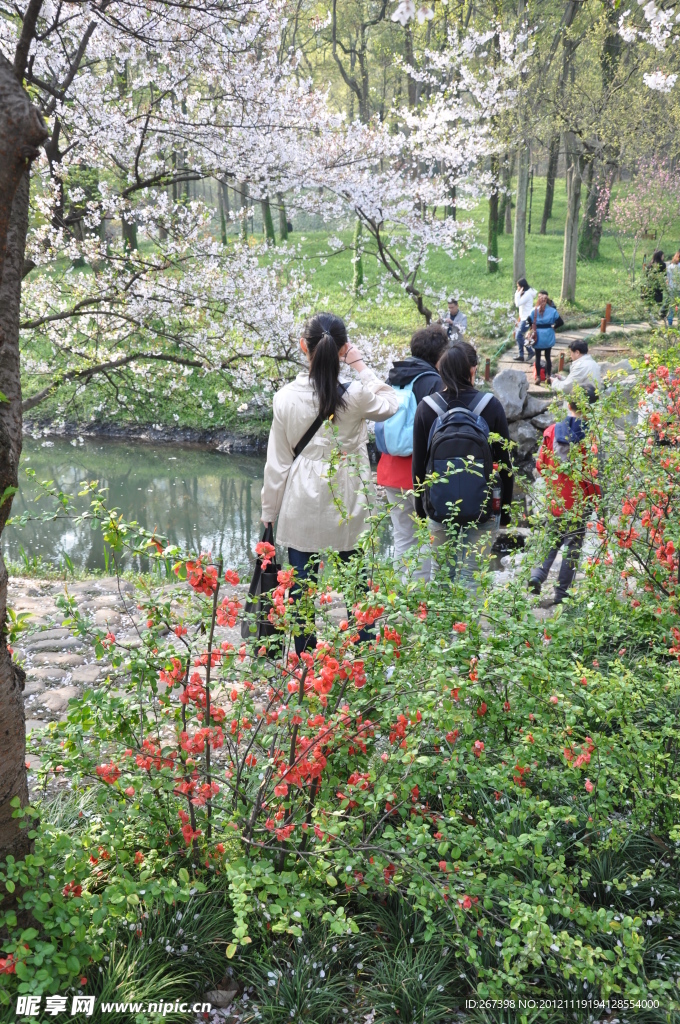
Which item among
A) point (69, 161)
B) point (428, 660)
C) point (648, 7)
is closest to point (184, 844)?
point (428, 660)

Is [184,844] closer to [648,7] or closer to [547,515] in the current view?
[547,515]

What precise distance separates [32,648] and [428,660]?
3.45m

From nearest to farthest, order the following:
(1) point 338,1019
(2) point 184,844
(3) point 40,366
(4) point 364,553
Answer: (1) point 338,1019 < (2) point 184,844 < (4) point 364,553 < (3) point 40,366

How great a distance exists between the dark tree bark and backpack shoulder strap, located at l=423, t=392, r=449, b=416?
7.03 feet

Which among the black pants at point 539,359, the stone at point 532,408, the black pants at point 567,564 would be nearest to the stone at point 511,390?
the stone at point 532,408

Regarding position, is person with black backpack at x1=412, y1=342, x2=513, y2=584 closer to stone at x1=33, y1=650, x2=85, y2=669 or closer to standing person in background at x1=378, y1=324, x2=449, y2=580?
standing person in background at x1=378, y1=324, x2=449, y2=580

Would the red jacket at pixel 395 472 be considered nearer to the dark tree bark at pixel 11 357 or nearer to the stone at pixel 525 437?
the dark tree bark at pixel 11 357

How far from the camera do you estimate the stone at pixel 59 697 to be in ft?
13.1

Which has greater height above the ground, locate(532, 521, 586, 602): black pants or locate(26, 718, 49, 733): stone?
locate(532, 521, 586, 602): black pants

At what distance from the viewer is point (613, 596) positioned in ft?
10.1

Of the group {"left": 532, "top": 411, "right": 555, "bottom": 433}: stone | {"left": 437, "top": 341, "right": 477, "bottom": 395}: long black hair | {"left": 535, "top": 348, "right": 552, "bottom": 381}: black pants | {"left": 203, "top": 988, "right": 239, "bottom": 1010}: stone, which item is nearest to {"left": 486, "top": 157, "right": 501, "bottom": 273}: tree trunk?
{"left": 535, "top": 348, "right": 552, "bottom": 381}: black pants

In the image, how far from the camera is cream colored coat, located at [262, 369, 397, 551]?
11.3ft

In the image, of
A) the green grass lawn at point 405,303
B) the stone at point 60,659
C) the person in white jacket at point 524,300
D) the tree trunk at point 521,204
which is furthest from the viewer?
the tree trunk at point 521,204

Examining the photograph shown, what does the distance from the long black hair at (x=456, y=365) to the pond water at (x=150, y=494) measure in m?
6.00
